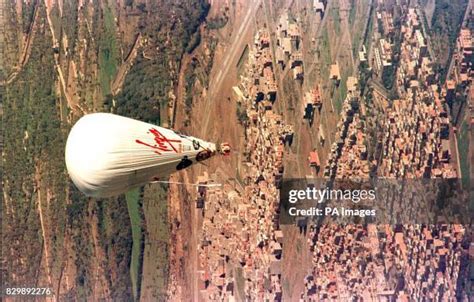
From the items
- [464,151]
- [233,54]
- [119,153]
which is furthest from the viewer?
[233,54]

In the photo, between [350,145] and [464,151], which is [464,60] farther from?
[350,145]

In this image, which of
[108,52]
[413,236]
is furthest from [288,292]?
[108,52]

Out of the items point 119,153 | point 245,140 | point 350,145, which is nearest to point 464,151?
point 350,145

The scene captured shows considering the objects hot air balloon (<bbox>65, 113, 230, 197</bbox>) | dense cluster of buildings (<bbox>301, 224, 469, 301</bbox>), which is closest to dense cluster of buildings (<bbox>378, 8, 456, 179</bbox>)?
dense cluster of buildings (<bbox>301, 224, 469, 301</bbox>)

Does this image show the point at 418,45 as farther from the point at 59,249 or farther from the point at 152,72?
the point at 59,249

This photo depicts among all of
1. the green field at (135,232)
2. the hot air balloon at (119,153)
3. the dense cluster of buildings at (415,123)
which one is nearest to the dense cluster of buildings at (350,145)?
the dense cluster of buildings at (415,123)

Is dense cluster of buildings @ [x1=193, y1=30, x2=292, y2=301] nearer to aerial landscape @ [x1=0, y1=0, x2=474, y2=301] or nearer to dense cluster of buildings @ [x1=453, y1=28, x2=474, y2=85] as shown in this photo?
aerial landscape @ [x1=0, y1=0, x2=474, y2=301]

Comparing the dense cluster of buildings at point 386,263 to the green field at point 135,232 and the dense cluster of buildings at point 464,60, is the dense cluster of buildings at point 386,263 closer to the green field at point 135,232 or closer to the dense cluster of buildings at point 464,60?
the dense cluster of buildings at point 464,60
